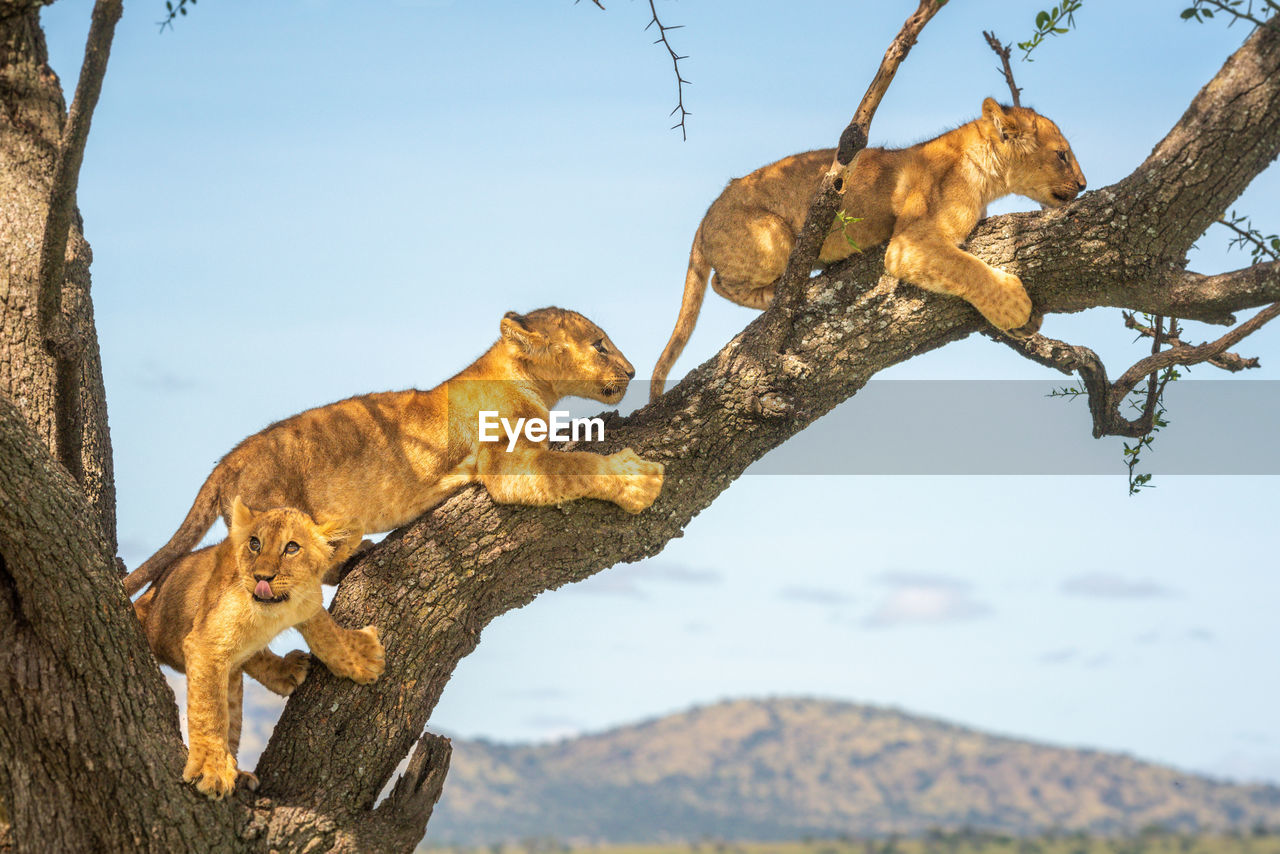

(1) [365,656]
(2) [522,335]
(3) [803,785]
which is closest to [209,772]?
(1) [365,656]

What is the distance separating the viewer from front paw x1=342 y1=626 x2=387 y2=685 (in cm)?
586

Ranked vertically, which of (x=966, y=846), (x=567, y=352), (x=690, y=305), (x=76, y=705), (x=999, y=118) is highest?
(x=999, y=118)

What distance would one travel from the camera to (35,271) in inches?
254

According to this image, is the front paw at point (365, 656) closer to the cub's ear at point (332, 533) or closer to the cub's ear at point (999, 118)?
the cub's ear at point (332, 533)

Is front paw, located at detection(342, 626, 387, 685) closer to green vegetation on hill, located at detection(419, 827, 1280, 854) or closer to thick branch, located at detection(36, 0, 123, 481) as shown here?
thick branch, located at detection(36, 0, 123, 481)

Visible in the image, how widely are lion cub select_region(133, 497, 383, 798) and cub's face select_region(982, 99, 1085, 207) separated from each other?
434 centimetres

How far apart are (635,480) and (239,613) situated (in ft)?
6.32

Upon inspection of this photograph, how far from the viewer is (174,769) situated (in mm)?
5469

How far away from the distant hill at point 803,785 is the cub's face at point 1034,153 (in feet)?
404

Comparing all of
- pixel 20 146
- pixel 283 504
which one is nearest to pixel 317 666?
pixel 283 504

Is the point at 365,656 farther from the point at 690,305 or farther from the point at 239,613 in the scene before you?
the point at 690,305

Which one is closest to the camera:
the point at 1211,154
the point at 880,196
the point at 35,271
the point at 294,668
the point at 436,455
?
the point at 1211,154

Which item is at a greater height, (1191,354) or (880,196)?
(880,196)

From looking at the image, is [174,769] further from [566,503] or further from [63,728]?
[566,503]
